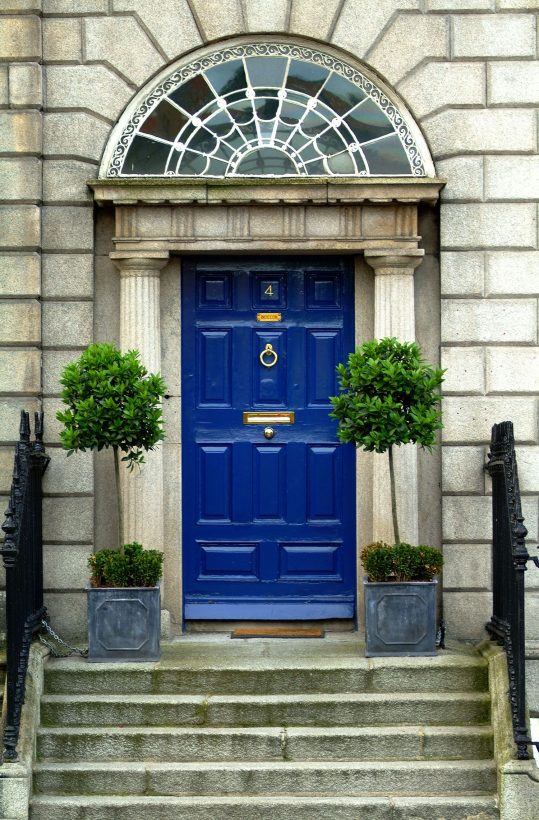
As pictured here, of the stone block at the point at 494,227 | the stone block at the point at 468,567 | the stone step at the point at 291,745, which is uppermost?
the stone block at the point at 494,227

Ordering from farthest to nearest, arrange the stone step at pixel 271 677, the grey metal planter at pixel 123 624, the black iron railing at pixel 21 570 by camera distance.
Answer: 1. the grey metal planter at pixel 123 624
2. the stone step at pixel 271 677
3. the black iron railing at pixel 21 570

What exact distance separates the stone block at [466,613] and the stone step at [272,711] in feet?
3.31

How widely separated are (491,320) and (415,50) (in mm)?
1982

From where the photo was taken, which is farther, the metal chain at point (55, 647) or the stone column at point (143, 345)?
the stone column at point (143, 345)

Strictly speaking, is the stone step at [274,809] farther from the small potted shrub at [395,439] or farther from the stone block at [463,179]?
the stone block at [463,179]

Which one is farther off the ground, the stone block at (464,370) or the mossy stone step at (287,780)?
the stone block at (464,370)

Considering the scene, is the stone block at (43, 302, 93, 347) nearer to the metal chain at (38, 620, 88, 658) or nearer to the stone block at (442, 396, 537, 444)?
the metal chain at (38, 620, 88, 658)

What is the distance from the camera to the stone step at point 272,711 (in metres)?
7.36

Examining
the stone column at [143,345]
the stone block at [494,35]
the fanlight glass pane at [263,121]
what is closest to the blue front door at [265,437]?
the stone column at [143,345]

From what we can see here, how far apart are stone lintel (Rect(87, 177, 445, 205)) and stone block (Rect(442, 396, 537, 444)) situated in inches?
56.6

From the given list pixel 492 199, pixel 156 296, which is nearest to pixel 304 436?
pixel 156 296

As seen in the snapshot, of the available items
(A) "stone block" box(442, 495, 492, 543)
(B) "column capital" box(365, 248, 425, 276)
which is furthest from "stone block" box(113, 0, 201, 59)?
(A) "stone block" box(442, 495, 492, 543)

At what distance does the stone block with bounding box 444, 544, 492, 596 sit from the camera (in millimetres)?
8461

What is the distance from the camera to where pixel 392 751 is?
7191 mm
